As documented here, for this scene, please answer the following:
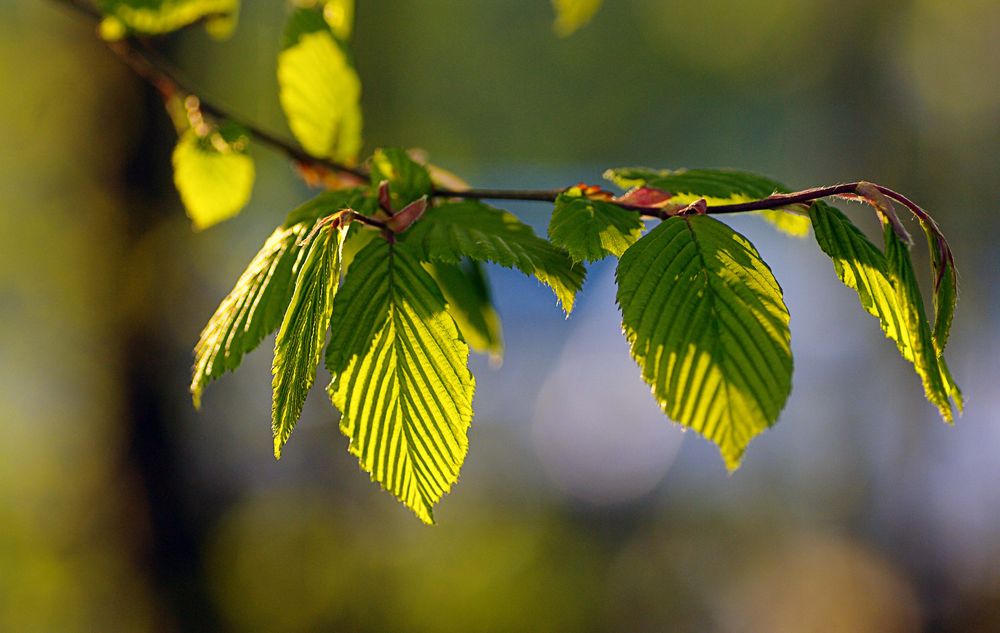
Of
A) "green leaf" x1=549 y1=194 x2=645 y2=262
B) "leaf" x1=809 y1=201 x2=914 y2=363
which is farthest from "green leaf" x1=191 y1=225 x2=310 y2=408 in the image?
"leaf" x1=809 y1=201 x2=914 y2=363

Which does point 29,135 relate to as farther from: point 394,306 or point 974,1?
point 974,1

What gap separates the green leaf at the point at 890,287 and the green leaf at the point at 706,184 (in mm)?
55

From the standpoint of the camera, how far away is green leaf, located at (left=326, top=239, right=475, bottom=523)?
574 mm

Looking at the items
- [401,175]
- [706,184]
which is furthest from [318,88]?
[706,184]

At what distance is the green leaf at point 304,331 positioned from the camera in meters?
0.50

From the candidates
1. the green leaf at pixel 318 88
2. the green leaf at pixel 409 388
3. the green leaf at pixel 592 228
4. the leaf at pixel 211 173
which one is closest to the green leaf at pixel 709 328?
the green leaf at pixel 592 228

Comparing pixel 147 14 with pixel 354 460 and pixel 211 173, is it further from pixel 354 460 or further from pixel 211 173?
pixel 354 460

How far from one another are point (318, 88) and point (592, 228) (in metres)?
0.66

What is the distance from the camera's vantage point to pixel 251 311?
65 centimetres

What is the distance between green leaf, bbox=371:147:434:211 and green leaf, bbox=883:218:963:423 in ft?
1.45

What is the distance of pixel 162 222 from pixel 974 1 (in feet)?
24.6

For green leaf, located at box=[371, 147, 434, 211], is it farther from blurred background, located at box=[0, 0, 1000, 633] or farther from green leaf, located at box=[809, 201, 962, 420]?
blurred background, located at box=[0, 0, 1000, 633]

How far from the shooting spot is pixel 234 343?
25.7 inches

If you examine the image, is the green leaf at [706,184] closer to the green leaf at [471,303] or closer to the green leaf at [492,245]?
the green leaf at [492,245]
